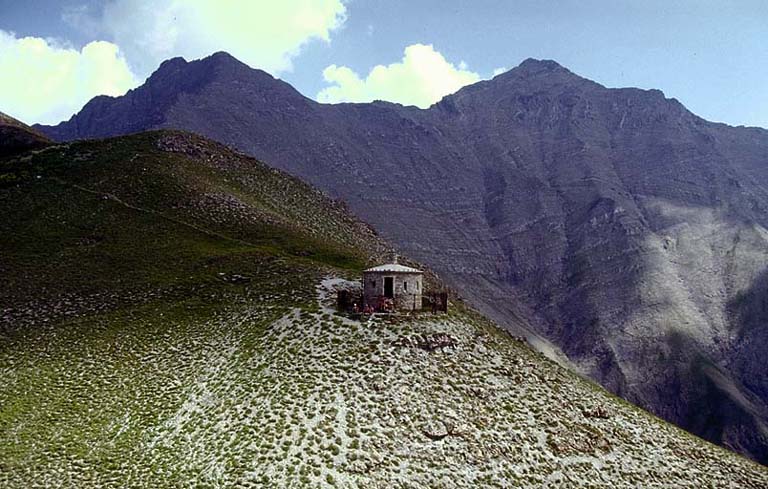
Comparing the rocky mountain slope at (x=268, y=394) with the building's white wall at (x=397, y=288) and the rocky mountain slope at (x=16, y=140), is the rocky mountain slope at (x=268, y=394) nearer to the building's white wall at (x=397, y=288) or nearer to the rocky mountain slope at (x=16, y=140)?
the building's white wall at (x=397, y=288)

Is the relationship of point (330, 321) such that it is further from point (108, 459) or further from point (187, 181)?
point (187, 181)

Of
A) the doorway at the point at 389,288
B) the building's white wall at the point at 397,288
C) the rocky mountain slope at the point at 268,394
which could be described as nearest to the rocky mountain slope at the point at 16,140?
the rocky mountain slope at the point at 268,394

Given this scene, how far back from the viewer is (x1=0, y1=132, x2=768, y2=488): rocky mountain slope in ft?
117

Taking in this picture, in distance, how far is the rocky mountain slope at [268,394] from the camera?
1410 inches

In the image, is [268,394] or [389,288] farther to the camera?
[389,288]

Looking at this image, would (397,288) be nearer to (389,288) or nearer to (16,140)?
(389,288)

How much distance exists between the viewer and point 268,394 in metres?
40.2

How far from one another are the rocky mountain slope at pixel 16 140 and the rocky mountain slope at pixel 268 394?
36759mm

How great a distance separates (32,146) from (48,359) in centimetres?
6280

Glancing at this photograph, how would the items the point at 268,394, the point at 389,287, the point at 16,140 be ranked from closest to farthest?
the point at 268,394, the point at 389,287, the point at 16,140

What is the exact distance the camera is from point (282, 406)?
3891 centimetres

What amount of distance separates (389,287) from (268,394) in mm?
12706

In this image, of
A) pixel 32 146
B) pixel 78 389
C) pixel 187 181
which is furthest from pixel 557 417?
pixel 32 146

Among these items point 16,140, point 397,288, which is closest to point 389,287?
point 397,288
